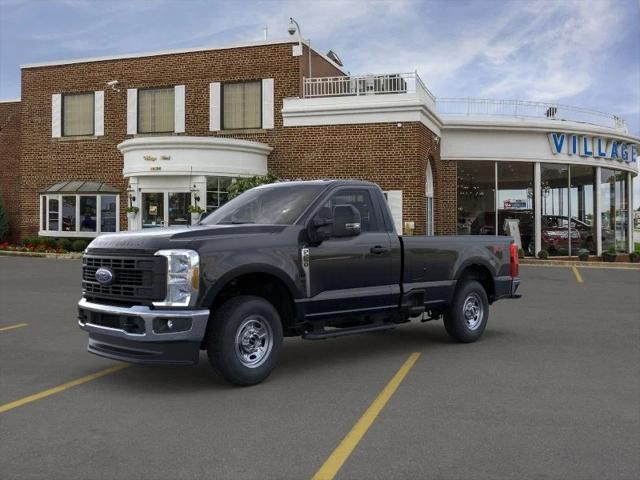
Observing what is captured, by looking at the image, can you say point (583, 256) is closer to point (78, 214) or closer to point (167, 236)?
point (78, 214)

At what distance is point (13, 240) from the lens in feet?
96.5

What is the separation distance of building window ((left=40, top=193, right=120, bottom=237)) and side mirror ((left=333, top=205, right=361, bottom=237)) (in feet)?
67.6

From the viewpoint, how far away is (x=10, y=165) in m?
30.6

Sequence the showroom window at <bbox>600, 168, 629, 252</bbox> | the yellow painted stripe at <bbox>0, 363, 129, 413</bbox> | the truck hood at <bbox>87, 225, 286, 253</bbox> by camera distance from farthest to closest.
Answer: the showroom window at <bbox>600, 168, 629, 252</bbox>
the truck hood at <bbox>87, 225, 286, 253</bbox>
the yellow painted stripe at <bbox>0, 363, 129, 413</bbox>

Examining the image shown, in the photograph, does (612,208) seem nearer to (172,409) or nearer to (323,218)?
(323,218)

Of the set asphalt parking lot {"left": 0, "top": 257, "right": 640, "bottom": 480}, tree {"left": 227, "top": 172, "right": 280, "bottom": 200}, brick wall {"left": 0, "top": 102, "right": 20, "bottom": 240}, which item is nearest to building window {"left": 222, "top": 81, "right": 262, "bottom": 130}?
tree {"left": 227, "top": 172, "right": 280, "bottom": 200}

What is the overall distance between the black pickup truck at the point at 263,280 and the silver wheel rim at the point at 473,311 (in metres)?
0.19

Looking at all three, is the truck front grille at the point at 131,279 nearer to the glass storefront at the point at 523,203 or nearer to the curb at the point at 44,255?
the curb at the point at 44,255

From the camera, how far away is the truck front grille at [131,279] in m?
6.07

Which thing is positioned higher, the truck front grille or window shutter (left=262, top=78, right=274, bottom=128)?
window shutter (left=262, top=78, right=274, bottom=128)

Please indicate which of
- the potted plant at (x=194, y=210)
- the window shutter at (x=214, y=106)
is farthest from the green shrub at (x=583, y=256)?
the window shutter at (x=214, y=106)

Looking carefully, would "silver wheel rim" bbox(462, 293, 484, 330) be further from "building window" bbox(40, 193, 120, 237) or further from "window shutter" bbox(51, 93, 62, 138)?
"window shutter" bbox(51, 93, 62, 138)

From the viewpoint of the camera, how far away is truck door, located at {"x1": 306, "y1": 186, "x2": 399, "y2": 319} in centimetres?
708

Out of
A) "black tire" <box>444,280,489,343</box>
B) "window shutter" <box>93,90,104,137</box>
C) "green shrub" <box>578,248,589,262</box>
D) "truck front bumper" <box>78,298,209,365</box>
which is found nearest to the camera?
"truck front bumper" <box>78,298,209,365</box>
